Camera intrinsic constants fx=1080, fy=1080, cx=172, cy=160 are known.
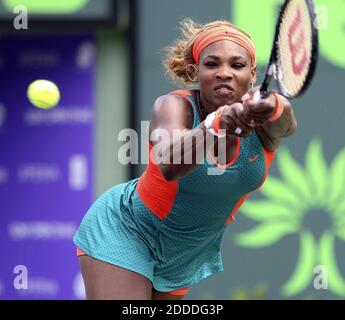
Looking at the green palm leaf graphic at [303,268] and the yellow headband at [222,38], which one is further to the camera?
the green palm leaf graphic at [303,268]

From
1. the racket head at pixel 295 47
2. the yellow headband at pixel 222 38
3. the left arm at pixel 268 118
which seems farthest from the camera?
the yellow headband at pixel 222 38

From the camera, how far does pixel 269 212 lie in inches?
329

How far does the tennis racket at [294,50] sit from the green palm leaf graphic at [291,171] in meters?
4.08

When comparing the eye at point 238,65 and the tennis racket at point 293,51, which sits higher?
the eye at point 238,65

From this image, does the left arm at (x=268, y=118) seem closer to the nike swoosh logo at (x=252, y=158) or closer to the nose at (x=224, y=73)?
the nike swoosh logo at (x=252, y=158)

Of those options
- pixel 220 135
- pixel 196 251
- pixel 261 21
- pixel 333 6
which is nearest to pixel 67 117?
pixel 261 21

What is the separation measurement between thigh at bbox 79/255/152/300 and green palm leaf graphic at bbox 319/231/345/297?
3.58 m

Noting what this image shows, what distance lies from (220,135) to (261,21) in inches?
162

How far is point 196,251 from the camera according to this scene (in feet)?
16.5

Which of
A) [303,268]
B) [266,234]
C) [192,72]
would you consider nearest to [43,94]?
[192,72]

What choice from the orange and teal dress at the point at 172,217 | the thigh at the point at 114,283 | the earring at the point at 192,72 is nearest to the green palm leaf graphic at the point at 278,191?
the orange and teal dress at the point at 172,217

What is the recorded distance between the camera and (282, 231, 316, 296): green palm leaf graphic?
8.28 metres

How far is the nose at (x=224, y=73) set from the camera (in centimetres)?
462
